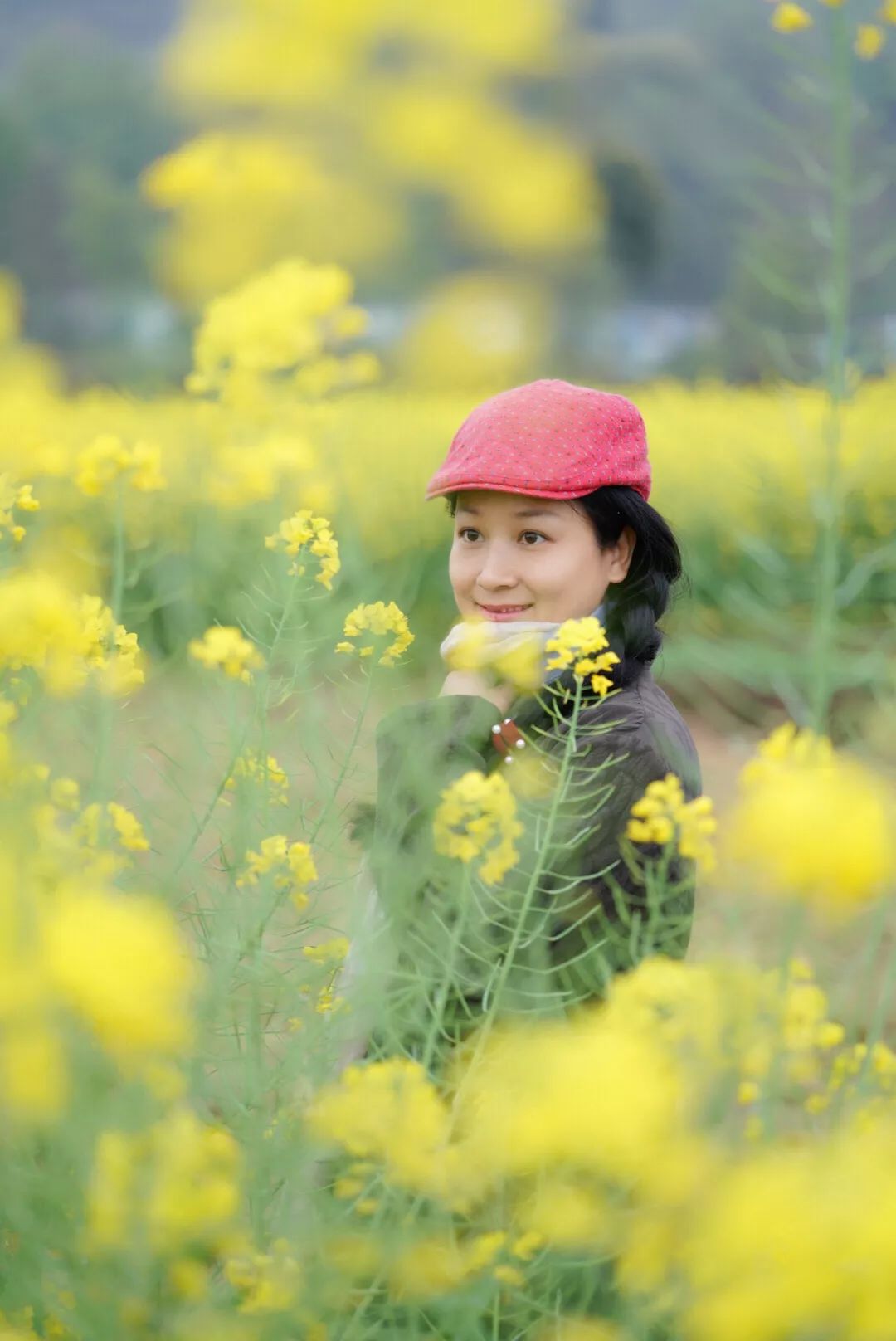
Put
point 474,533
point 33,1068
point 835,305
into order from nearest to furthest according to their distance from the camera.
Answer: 1. point 33,1068
2. point 835,305
3. point 474,533

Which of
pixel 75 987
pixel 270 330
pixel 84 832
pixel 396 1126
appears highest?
pixel 270 330

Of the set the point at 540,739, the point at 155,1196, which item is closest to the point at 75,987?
the point at 155,1196

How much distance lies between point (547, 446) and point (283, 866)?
0.60 metres

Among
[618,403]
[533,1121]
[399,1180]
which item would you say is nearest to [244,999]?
[399,1180]

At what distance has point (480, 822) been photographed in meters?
1.08

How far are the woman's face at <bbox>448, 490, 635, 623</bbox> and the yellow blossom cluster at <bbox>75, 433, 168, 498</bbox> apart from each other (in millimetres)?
381

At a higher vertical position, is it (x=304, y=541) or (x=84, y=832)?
(x=304, y=541)

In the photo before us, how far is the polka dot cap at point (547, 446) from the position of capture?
156cm

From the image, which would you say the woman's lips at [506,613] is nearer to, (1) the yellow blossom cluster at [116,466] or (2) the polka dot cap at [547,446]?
(2) the polka dot cap at [547,446]

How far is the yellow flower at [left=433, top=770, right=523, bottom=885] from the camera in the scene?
108 centimetres

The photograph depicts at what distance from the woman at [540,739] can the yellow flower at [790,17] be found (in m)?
0.53

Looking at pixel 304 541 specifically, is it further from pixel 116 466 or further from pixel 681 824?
pixel 681 824

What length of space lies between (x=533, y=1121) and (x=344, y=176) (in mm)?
544

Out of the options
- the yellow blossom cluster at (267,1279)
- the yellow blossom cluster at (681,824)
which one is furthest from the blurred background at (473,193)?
the yellow blossom cluster at (267,1279)
